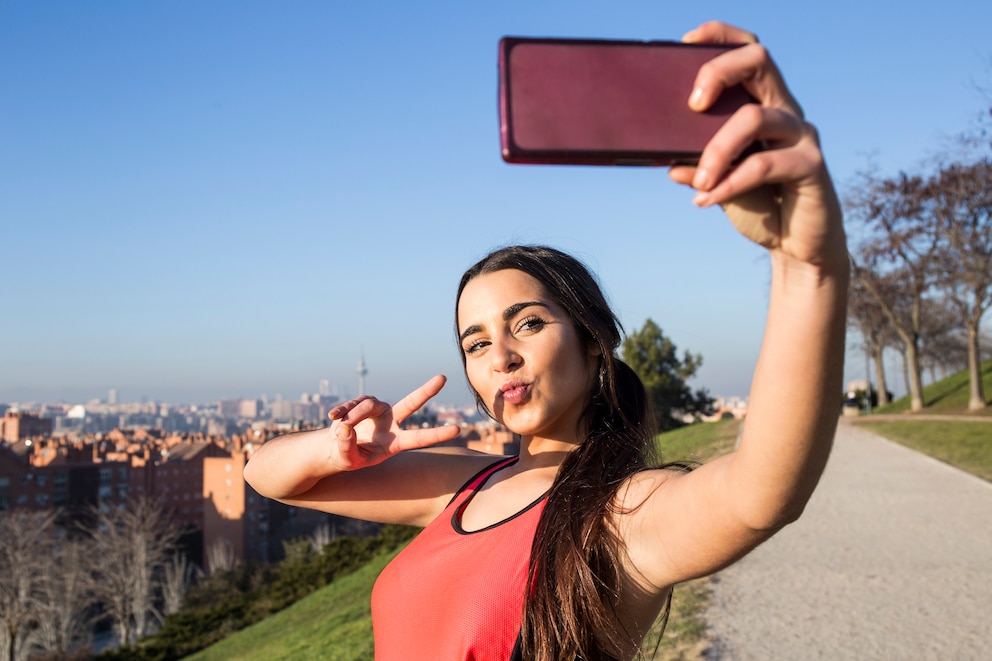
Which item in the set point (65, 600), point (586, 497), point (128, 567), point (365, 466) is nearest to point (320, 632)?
point (365, 466)

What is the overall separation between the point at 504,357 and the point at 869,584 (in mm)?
6292

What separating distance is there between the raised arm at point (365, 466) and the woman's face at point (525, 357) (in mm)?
139

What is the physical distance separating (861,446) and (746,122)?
18.7 metres

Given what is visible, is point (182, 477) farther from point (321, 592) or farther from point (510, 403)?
point (510, 403)

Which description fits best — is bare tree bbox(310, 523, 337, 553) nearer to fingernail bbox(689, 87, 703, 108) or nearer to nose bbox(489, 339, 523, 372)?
nose bbox(489, 339, 523, 372)

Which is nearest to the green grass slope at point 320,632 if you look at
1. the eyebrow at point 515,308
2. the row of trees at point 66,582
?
the eyebrow at point 515,308

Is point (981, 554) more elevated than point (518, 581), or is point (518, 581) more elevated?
point (518, 581)

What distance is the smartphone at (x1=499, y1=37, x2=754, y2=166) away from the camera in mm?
884

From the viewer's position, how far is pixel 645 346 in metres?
34.5

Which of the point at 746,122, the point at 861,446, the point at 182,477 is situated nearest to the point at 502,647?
the point at 746,122

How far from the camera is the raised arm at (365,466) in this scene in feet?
5.99

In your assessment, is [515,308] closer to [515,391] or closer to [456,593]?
[515,391]

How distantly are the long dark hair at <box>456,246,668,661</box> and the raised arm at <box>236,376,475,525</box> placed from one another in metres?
0.34

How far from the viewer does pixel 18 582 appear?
96.4 ft
